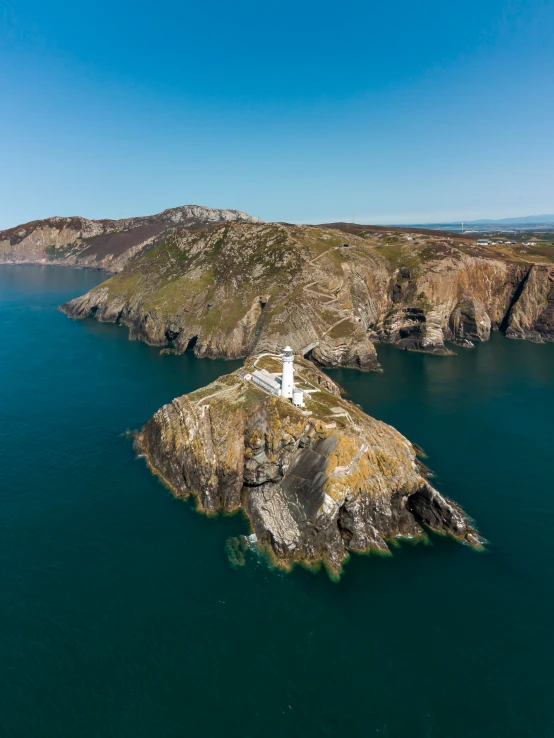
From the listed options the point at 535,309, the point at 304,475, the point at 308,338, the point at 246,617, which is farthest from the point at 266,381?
the point at 535,309

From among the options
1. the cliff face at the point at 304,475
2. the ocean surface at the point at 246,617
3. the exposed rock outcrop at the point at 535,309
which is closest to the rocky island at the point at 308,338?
the cliff face at the point at 304,475

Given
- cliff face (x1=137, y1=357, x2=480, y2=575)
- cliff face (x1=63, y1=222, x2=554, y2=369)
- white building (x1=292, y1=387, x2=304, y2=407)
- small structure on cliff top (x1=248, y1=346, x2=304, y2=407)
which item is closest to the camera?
cliff face (x1=137, y1=357, x2=480, y2=575)

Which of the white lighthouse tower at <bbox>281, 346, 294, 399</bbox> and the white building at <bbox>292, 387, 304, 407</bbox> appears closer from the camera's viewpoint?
the white building at <bbox>292, 387, 304, 407</bbox>

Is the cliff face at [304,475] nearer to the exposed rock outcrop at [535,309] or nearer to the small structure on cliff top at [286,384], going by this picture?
the small structure on cliff top at [286,384]

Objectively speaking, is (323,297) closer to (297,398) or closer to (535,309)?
(297,398)

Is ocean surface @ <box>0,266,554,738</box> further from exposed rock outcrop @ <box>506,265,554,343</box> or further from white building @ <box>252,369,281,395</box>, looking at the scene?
exposed rock outcrop @ <box>506,265,554,343</box>

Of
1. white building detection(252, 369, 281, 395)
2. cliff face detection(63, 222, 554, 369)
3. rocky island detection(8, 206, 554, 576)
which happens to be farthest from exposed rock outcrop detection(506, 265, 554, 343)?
white building detection(252, 369, 281, 395)

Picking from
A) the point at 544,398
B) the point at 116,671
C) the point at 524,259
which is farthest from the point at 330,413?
the point at 524,259
